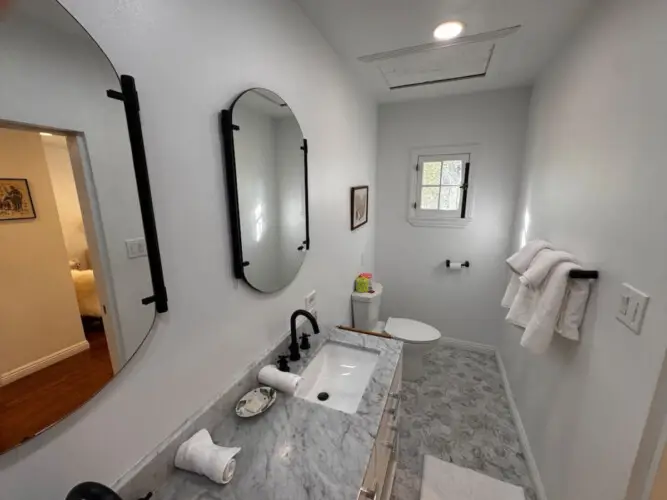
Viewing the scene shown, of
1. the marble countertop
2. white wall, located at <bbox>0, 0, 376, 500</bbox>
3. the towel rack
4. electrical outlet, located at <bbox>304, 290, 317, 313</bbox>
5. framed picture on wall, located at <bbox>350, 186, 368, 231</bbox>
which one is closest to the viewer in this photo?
white wall, located at <bbox>0, 0, 376, 500</bbox>

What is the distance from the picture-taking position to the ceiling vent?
5.23 ft

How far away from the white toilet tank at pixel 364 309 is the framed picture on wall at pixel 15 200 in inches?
76.4

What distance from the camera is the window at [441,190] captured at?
254 centimetres

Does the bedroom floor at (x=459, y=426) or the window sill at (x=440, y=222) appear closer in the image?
the bedroom floor at (x=459, y=426)

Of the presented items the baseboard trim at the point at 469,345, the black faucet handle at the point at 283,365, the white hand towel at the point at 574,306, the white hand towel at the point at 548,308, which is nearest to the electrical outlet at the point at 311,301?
the black faucet handle at the point at 283,365

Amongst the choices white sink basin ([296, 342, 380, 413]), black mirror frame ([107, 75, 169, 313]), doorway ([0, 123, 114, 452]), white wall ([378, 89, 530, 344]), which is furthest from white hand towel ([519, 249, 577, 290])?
doorway ([0, 123, 114, 452])

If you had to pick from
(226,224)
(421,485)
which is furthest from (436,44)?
(421,485)

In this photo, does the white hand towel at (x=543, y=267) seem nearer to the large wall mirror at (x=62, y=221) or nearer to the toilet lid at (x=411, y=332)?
the toilet lid at (x=411, y=332)

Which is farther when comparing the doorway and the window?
the window

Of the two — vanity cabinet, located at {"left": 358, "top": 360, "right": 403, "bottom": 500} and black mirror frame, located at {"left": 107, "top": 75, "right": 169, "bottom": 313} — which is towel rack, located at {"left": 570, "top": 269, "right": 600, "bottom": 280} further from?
black mirror frame, located at {"left": 107, "top": 75, "right": 169, "bottom": 313}

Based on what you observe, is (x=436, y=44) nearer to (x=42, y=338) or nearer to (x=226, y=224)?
(x=226, y=224)

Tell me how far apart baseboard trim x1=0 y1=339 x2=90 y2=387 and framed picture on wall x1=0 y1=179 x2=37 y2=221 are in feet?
0.92

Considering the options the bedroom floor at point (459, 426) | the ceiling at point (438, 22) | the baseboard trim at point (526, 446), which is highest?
the ceiling at point (438, 22)

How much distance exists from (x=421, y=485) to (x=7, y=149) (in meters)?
2.10
